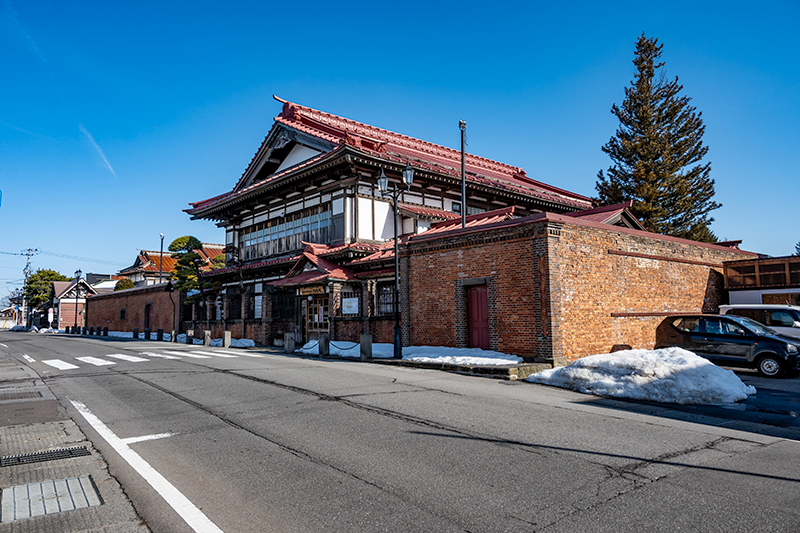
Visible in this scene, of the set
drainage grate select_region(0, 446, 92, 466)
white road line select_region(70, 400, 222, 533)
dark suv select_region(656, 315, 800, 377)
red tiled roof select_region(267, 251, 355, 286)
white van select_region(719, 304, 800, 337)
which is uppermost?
red tiled roof select_region(267, 251, 355, 286)

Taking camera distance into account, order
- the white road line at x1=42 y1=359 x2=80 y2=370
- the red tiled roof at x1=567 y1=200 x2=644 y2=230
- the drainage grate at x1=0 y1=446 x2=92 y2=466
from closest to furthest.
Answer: the drainage grate at x1=0 y1=446 x2=92 y2=466 → the white road line at x1=42 y1=359 x2=80 y2=370 → the red tiled roof at x1=567 y1=200 x2=644 y2=230

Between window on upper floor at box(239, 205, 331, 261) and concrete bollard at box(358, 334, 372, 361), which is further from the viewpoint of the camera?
window on upper floor at box(239, 205, 331, 261)

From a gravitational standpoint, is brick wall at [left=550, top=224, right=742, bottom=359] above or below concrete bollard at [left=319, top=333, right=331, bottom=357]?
above

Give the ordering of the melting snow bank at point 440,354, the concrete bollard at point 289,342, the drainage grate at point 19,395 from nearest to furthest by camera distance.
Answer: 1. the drainage grate at point 19,395
2. the melting snow bank at point 440,354
3. the concrete bollard at point 289,342

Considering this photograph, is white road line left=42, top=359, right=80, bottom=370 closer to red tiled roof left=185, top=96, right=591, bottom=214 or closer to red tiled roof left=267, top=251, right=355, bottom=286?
red tiled roof left=267, top=251, right=355, bottom=286

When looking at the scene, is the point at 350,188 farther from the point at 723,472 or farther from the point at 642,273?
the point at 723,472

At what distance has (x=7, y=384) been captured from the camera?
A: 39.1 feet

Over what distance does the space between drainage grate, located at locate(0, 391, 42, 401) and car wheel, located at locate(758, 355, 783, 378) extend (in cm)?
1640

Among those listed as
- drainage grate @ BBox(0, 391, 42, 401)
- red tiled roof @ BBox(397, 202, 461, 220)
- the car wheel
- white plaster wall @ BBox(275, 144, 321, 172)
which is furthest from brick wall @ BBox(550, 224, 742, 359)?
white plaster wall @ BBox(275, 144, 321, 172)

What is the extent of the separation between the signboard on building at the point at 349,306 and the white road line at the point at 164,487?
14.0m

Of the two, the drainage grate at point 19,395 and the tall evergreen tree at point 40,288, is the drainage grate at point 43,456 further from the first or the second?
the tall evergreen tree at point 40,288

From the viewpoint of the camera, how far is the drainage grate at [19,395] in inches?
389

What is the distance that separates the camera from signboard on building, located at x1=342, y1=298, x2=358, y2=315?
69.1 feet

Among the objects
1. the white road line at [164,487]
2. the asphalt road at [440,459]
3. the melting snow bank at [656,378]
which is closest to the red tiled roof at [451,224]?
the melting snow bank at [656,378]
